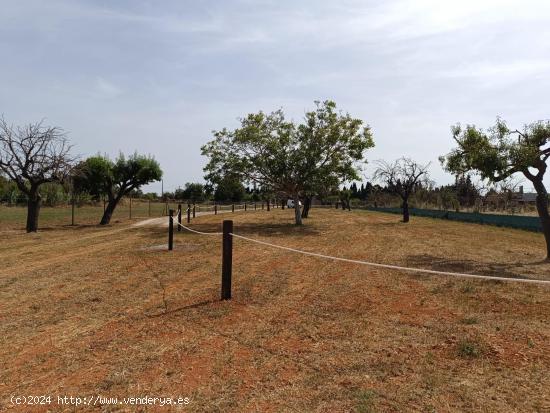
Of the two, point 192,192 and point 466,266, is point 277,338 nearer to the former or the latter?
point 466,266

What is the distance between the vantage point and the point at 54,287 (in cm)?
771

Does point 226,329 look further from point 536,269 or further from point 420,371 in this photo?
point 536,269

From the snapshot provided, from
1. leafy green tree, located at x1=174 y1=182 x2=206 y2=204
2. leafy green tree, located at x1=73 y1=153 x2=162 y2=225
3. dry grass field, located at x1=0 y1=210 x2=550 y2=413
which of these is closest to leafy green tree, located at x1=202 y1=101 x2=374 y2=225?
leafy green tree, located at x1=73 y1=153 x2=162 y2=225

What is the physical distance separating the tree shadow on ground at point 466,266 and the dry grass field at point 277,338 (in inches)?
14.5

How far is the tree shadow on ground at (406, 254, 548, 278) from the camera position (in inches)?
400

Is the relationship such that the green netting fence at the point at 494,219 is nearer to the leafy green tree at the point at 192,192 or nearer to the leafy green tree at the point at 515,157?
the leafy green tree at the point at 515,157

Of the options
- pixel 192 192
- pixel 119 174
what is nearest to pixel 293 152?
pixel 119 174

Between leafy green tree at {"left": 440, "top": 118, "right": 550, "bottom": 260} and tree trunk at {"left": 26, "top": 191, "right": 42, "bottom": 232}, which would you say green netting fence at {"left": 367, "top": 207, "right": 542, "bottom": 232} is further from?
tree trunk at {"left": 26, "top": 191, "right": 42, "bottom": 232}

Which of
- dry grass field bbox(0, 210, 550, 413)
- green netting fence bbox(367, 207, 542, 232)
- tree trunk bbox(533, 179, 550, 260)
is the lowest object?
dry grass field bbox(0, 210, 550, 413)

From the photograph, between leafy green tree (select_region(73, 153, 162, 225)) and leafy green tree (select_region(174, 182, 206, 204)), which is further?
leafy green tree (select_region(174, 182, 206, 204))

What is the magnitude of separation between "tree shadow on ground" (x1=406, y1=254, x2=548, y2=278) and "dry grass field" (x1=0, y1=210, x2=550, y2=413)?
1.21ft

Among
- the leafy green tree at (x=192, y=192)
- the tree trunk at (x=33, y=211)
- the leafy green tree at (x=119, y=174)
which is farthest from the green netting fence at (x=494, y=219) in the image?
the leafy green tree at (x=192, y=192)

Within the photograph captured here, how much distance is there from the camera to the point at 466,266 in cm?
1099

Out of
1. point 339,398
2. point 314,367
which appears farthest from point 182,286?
point 339,398
